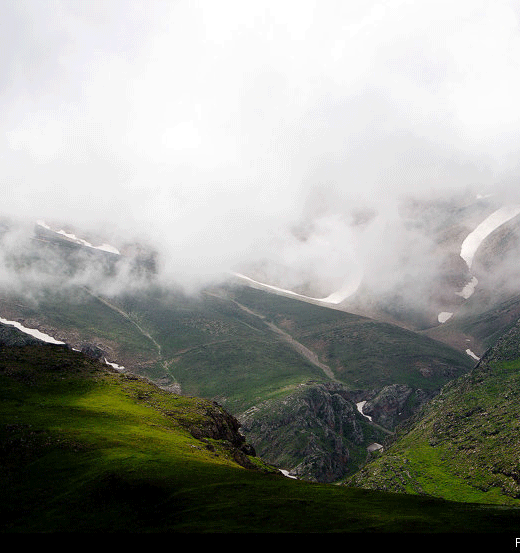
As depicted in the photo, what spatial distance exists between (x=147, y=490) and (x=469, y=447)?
110959 mm

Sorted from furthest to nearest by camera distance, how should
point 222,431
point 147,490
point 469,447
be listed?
point 469,447 < point 222,431 < point 147,490

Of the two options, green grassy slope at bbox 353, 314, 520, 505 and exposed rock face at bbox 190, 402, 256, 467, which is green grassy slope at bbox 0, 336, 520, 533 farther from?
green grassy slope at bbox 353, 314, 520, 505

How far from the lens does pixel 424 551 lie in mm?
34844

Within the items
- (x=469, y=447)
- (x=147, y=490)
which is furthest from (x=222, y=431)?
(x=469, y=447)

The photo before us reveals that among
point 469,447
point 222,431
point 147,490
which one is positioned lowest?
point 147,490

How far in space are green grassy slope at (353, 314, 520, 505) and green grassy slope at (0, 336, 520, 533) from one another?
58693 mm

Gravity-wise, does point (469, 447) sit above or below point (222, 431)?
above

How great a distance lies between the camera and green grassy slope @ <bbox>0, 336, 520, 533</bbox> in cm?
4197

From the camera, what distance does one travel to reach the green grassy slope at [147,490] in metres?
42.0

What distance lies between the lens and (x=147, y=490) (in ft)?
170

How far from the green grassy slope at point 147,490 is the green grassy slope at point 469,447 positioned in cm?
5869

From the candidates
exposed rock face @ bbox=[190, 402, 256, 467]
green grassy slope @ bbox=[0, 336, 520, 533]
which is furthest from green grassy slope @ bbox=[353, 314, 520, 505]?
green grassy slope @ bbox=[0, 336, 520, 533]

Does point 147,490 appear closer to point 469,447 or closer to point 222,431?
point 222,431

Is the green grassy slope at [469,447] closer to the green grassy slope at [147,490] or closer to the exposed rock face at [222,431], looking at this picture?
the exposed rock face at [222,431]
